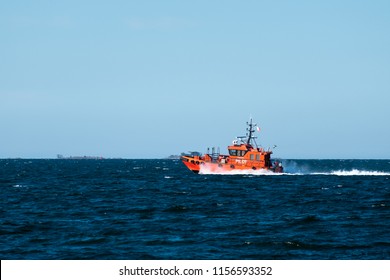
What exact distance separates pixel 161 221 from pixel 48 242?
29.5ft

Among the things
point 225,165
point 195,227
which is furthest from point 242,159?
point 195,227

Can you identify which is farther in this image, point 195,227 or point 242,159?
point 242,159

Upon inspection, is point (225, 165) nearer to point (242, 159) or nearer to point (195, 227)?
point (242, 159)

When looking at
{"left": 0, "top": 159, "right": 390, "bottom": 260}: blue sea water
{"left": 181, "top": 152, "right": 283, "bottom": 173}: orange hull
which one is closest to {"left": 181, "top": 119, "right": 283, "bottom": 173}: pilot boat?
{"left": 181, "top": 152, "right": 283, "bottom": 173}: orange hull

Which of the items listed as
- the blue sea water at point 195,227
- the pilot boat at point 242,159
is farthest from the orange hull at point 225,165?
the blue sea water at point 195,227

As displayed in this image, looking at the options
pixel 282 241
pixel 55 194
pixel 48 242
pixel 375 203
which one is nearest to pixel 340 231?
pixel 282 241

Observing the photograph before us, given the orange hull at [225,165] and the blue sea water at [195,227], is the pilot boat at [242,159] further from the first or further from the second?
the blue sea water at [195,227]

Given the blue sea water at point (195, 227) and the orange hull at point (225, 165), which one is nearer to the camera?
the blue sea water at point (195, 227)

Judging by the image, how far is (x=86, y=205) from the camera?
46.8 m

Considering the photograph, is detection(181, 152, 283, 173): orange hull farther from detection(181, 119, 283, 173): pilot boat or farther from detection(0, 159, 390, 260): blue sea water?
detection(0, 159, 390, 260): blue sea water

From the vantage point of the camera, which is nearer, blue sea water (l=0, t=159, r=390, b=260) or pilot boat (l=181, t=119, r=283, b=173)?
blue sea water (l=0, t=159, r=390, b=260)

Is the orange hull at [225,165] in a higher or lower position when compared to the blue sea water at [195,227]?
higher

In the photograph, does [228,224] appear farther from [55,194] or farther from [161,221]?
[55,194]

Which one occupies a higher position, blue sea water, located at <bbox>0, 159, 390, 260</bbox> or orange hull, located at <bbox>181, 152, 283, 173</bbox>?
orange hull, located at <bbox>181, 152, 283, 173</bbox>
